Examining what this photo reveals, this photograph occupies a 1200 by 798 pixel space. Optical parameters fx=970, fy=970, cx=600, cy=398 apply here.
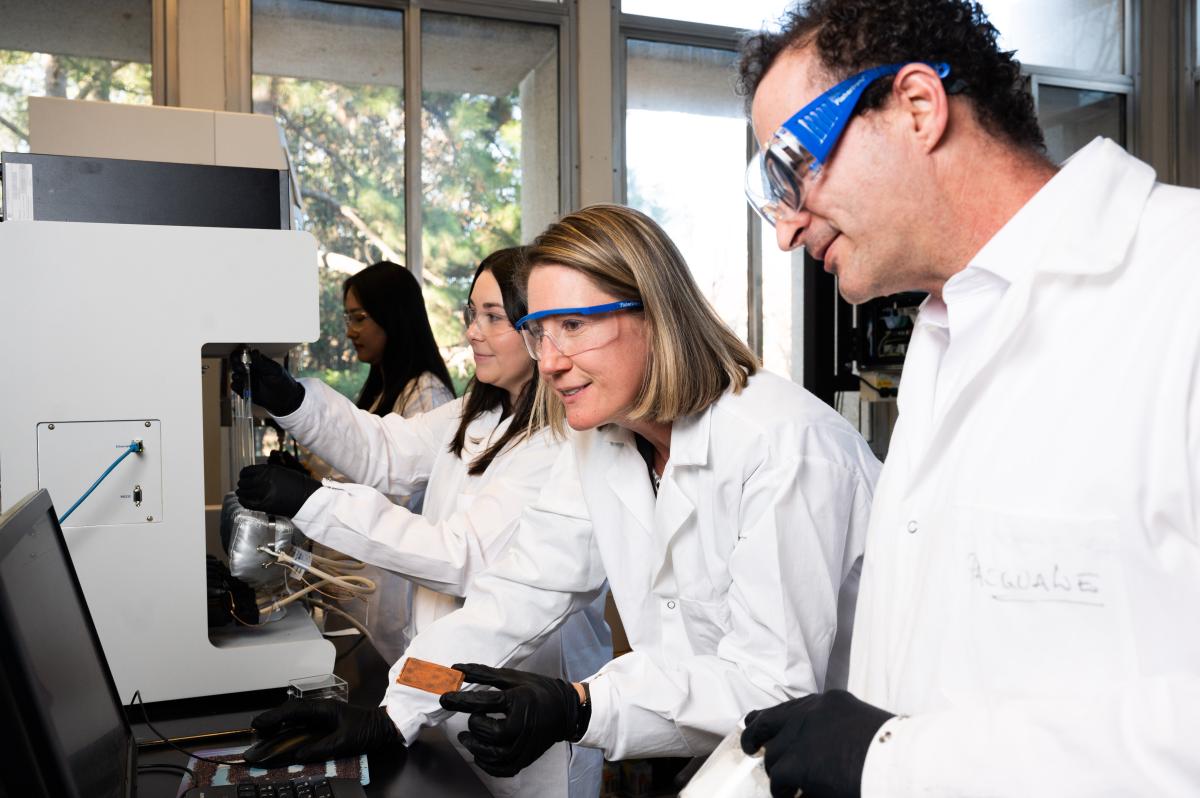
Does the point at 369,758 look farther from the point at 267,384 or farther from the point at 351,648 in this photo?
the point at 267,384

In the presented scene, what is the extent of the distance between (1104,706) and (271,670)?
1.13 metres

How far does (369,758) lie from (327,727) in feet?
0.23

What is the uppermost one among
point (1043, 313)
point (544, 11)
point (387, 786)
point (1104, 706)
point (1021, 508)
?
point (544, 11)

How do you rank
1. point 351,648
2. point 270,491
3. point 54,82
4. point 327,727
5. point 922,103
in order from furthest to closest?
point 54,82 < point 351,648 < point 270,491 < point 327,727 < point 922,103

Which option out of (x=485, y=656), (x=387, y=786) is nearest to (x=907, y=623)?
(x=387, y=786)

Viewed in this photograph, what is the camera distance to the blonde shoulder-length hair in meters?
1.34

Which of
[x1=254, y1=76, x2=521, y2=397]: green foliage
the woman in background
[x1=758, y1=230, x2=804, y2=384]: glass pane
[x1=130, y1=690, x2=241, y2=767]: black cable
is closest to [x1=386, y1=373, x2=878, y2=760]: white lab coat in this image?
[x1=130, y1=690, x2=241, y2=767]: black cable

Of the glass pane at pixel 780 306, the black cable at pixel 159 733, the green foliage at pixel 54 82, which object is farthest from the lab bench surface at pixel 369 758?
the glass pane at pixel 780 306

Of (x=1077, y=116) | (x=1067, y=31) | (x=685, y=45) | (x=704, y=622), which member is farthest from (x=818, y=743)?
(x=1067, y=31)

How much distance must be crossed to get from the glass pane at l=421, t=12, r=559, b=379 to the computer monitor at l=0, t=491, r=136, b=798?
3096mm

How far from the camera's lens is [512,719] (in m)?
1.12

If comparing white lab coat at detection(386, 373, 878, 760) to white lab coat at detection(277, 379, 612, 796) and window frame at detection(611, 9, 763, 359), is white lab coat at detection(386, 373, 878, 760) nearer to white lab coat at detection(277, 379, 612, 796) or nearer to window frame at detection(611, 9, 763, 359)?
white lab coat at detection(277, 379, 612, 796)

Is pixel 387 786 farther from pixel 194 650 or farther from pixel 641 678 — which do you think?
pixel 194 650

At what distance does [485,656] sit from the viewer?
1.49 m
